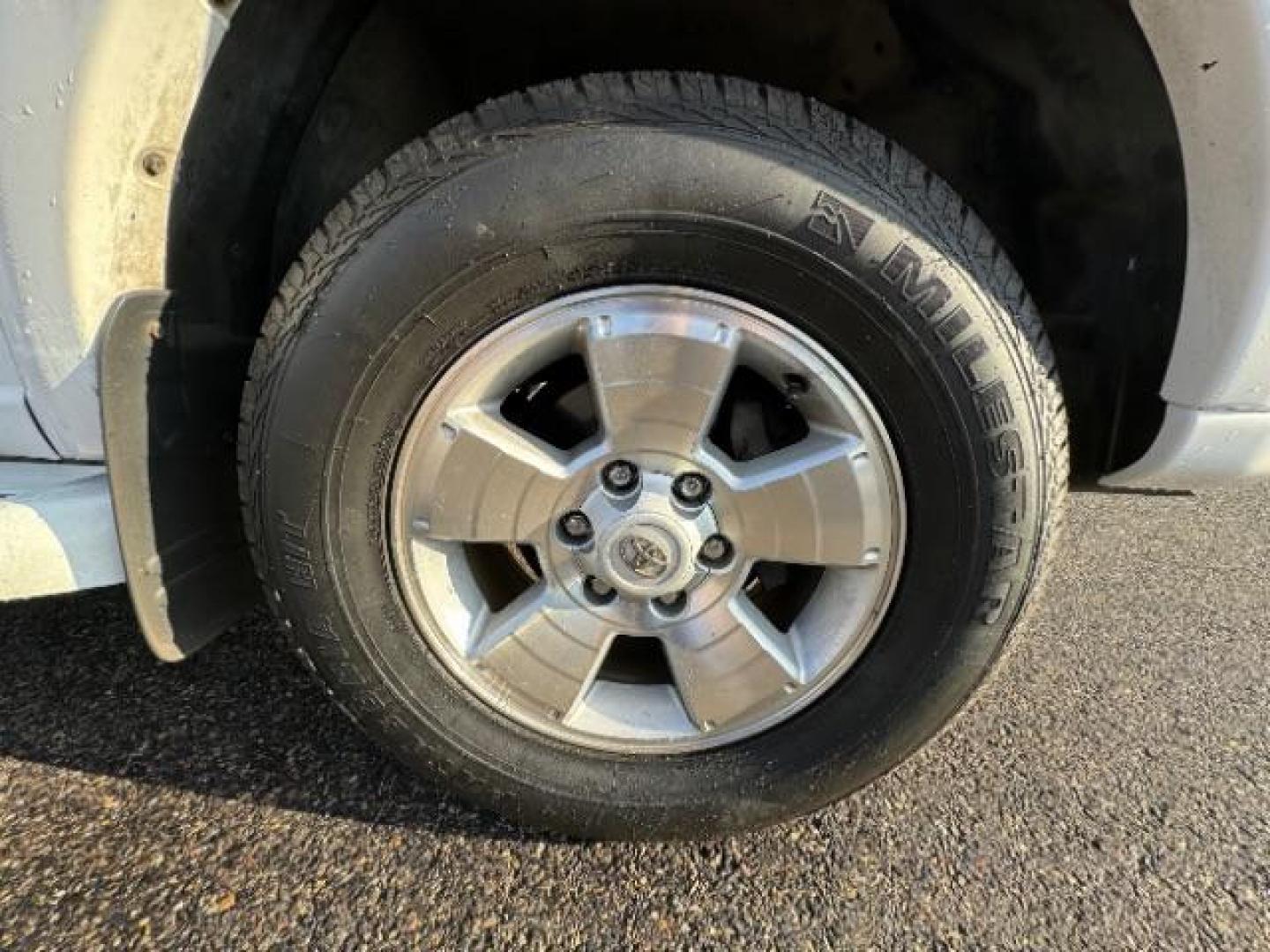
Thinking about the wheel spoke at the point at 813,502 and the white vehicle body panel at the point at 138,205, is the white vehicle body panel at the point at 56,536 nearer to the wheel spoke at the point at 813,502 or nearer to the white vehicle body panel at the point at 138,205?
the white vehicle body panel at the point at 138,205

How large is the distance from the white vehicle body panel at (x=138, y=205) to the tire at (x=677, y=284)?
216 mm

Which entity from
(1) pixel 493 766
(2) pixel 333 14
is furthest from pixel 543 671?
(2) pixel 333 14

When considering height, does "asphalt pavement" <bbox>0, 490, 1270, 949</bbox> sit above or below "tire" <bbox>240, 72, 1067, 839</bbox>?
below

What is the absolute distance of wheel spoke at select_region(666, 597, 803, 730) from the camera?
1.41 m

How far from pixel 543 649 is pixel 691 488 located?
37 cm

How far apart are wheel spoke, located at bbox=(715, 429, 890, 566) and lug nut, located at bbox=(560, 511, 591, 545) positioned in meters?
0.23

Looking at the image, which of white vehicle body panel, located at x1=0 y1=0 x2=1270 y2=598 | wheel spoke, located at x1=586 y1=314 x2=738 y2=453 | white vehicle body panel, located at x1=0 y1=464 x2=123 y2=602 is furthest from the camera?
white vehicle body panel, located at x1=0 y1=464 x2=123 y2=602

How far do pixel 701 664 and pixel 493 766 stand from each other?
39cm

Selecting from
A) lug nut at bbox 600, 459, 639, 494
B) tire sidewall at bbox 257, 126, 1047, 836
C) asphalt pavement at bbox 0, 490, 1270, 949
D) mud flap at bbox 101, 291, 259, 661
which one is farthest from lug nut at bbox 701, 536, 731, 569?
mud flap at bbox 101, 291, 259, 661

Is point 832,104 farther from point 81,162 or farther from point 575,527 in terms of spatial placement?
point 81,162

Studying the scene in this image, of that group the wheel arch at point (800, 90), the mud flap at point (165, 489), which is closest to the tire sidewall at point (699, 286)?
the mud flap at point (165, 489)

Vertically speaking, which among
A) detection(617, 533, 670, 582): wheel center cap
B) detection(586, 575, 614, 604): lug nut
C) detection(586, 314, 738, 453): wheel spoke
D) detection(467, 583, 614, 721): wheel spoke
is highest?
detection(586, 314, 738, 453): wheel spoke

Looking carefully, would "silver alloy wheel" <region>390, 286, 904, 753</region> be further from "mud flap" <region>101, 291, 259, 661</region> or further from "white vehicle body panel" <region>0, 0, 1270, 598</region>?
"white vehicle body panel" <region>0, 0, 1270, 598</region>

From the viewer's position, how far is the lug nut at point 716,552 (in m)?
1.37
